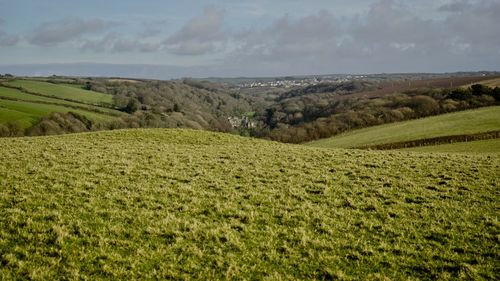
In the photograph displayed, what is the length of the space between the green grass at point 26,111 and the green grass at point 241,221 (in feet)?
267

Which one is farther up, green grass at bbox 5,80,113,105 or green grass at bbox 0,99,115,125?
green grass at bbox 5,80,113,105

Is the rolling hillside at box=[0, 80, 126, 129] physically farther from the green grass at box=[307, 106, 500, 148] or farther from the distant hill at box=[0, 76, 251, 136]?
the green grass at box=[307, 106, 500, 148]

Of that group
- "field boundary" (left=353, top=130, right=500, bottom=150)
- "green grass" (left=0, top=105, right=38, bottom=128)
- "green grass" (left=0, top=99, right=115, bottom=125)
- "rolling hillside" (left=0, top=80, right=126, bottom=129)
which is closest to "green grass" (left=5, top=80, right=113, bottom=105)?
"rolling hillside" (left=0, top=80, right=126, bottom=129)

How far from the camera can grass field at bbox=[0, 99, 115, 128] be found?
9094 cm

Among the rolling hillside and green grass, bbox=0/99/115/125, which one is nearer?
green grass, bbox=0/99/115/125

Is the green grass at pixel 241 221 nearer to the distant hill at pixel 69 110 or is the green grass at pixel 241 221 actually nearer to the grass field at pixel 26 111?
the distant hill at pixel 69 110

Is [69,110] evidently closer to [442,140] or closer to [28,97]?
[28,97]

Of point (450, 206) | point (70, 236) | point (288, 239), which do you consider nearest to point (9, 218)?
point (70, 236)

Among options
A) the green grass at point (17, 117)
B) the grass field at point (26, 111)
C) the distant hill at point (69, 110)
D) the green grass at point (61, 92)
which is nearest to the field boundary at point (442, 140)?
the distant hill at point (69, 110)

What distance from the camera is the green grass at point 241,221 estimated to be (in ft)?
30.5

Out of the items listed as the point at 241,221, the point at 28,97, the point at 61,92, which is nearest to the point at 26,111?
the point at 28,97

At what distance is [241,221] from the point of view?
12.8 meters

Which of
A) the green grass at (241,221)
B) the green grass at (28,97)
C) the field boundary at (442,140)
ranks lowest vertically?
the field boundary at (442,140)

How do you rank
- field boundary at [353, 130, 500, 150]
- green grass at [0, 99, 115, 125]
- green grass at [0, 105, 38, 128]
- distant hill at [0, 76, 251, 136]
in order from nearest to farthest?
field boundary at [353, 130, 500, 150] → green grass at [0, 105, 38, 128] → distant hill at [0, 76, 251, 136] → green grass at [0, 99, 115, 125]
